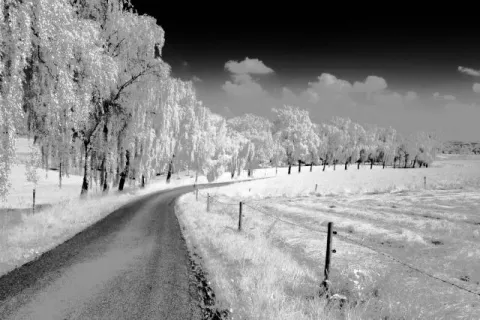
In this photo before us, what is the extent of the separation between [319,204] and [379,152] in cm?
8037

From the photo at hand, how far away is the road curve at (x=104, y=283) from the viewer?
4691 mm

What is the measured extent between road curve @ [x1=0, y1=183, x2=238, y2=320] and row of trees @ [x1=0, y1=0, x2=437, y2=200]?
93.4 inches

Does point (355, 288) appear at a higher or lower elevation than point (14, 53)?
lower

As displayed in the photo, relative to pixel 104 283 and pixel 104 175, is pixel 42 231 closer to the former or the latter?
pixel 104 283

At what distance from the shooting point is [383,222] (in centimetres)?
1429

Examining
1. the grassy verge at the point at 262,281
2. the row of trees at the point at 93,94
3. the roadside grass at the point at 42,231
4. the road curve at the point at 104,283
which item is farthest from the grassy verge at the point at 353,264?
the row of trees at the point at 93,94

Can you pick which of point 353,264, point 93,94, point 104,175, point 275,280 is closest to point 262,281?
point 275,280

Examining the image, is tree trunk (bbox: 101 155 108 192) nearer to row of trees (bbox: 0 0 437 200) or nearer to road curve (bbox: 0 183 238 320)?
row of trees (bbox: 0 0 437 200)

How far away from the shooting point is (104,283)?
582 cm

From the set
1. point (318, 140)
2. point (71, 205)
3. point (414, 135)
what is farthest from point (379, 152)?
point (71, 205)

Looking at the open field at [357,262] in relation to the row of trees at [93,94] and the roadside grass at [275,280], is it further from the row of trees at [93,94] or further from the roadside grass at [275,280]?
the row of trees at [93,94]

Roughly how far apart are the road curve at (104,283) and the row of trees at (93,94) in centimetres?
237

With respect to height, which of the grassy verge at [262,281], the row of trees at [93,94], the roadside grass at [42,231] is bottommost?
the roadside grass at [42,231]

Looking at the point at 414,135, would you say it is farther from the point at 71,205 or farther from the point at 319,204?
the point at 71,205
